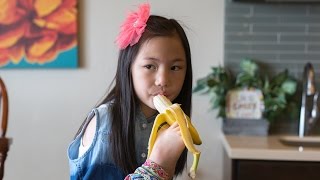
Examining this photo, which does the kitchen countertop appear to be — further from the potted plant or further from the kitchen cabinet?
the potted plant

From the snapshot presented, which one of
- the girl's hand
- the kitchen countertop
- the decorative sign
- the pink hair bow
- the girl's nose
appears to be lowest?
the kitchen countertop

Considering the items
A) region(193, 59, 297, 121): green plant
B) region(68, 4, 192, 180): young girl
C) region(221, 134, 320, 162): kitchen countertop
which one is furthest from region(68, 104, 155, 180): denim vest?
region(193, 59, 297, 121): green plant

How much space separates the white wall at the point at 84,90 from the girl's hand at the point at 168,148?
1.38 m

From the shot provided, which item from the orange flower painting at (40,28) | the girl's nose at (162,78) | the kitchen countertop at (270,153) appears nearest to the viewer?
the girl's nose at (162,78)

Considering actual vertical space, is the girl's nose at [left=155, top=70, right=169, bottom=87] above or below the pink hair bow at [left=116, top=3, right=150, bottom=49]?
below

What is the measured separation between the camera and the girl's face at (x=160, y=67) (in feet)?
2.75

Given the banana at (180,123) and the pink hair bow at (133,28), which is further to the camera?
the pink hair bow at (133,28)

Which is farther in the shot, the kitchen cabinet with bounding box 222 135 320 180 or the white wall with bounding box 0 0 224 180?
the white wall with bounding box 0 0 224 180

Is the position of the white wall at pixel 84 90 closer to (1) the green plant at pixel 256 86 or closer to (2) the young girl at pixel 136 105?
(1) the green plant at pixel 256 86

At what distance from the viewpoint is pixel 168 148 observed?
78 cm

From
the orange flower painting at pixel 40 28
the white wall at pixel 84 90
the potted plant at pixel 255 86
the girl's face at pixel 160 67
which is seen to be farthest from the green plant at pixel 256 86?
the girl's face at pixel 160 67

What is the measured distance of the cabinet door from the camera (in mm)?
1646

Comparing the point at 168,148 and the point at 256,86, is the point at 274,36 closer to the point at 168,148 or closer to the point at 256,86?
the point at 256,86

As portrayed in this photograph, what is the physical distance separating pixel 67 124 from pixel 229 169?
94 cm
